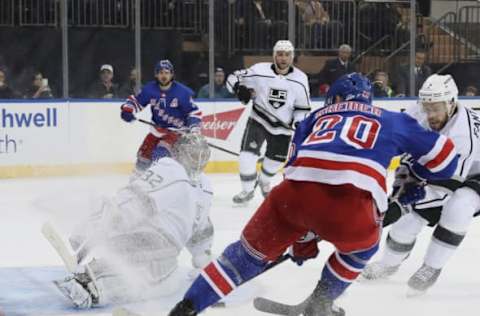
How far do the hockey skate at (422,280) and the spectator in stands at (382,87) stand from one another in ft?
20.5

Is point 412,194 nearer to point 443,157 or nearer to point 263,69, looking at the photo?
point 443,157

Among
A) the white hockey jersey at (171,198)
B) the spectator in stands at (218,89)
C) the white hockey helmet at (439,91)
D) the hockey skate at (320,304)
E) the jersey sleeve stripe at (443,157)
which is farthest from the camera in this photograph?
the spectator in stands at (218,89)

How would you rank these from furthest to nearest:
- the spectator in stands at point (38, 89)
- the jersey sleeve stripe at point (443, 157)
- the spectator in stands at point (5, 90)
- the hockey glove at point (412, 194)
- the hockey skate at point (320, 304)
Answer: the spectator in stands at point (38, 89) → the spectator in stands at point (5, 90) → the hockey glove at point (412, 194) → the hockey skate at point (320, 304) → the jersey sleeve stripe at point (443, 157)

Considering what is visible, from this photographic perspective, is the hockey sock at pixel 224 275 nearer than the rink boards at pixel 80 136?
Yes

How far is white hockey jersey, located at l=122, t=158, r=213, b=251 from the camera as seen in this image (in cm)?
430

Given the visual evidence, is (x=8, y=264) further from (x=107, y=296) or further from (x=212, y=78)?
(x=212, y=78)

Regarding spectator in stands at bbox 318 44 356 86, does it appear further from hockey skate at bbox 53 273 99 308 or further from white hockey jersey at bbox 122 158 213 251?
hockey skate at bbox 53 273 99 308

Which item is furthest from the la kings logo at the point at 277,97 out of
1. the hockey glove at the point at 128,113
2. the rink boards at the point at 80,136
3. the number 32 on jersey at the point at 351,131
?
the number 32 on jersey at the point at 351,131

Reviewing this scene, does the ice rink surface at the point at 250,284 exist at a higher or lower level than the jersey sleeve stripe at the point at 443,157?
lower

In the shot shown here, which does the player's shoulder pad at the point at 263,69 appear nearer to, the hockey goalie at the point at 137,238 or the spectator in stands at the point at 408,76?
the spectator in stands at the point at 408,76

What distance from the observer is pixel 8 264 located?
17.8ft

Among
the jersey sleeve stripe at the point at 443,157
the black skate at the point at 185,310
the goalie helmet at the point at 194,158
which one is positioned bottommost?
the black skate at the point at 185,310

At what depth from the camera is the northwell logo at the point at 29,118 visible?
9570 millimetres

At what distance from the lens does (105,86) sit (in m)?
10.1
